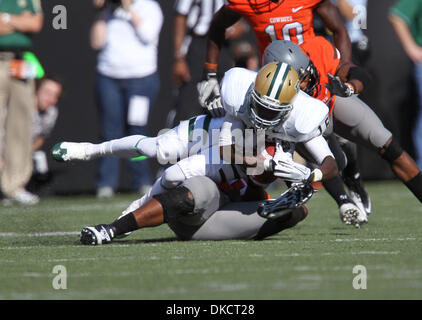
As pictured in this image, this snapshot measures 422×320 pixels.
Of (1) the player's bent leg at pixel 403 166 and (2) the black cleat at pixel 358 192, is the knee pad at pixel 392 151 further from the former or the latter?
(2) the black cleat at pixel 358 192

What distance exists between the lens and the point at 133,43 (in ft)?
34.4

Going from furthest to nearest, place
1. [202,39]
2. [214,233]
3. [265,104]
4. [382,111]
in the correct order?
1. [382,111]
2. [202,39]
3. [214,233]
4. [265,104]

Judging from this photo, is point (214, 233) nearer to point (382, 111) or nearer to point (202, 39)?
point (202, 39)

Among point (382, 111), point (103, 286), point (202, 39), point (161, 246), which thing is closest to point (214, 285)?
point (103, 286)

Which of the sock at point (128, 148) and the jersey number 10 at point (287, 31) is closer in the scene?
the sock at point (128, 148)

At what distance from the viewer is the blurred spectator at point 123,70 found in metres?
10.3

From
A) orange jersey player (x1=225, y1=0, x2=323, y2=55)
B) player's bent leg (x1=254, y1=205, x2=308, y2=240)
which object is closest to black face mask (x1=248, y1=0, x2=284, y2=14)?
orange jersey player (x1=225, y1=0, x2=323, y2=55)

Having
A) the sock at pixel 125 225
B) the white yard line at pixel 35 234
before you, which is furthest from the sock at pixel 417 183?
the white yard line at pixel 35 234

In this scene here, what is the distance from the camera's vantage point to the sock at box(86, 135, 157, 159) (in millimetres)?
6562

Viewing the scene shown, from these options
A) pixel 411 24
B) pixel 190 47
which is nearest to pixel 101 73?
pixel 190 47

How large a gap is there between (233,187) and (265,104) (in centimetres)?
76

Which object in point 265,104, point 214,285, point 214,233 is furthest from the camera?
point 214,233

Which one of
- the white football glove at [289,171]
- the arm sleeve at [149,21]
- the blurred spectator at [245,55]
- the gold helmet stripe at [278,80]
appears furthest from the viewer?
the blurred spectator at [245,55]

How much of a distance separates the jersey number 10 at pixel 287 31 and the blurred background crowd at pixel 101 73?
2331mm
